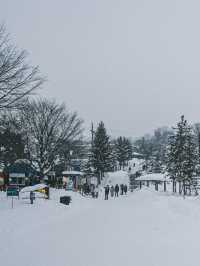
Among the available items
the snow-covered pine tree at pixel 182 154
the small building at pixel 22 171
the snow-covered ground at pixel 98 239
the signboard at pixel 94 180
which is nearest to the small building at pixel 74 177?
the signboard at pixel 94 180

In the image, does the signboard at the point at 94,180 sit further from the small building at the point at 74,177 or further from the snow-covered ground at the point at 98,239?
the snow-covered ground at the point at 98,239

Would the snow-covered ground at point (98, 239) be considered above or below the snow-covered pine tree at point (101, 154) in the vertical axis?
below

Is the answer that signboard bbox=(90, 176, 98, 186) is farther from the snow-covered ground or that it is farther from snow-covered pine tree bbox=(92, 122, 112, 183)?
the snow-covered ground

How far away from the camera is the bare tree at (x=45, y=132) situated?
38.7 m

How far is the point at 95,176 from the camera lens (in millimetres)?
74625

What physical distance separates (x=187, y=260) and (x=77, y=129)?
31.4m

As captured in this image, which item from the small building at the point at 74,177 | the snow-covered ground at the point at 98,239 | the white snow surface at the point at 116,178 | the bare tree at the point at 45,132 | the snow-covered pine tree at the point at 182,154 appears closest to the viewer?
the snow-covered ground at the point at 98,239

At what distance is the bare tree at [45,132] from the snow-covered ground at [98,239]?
45.6 ft

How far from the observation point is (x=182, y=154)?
52.7 m

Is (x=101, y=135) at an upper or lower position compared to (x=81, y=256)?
upper

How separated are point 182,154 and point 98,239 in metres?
38.9

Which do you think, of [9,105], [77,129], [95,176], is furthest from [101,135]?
[9,105]

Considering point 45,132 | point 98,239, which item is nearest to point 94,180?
point 45,132

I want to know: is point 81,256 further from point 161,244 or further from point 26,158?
point 26,158
